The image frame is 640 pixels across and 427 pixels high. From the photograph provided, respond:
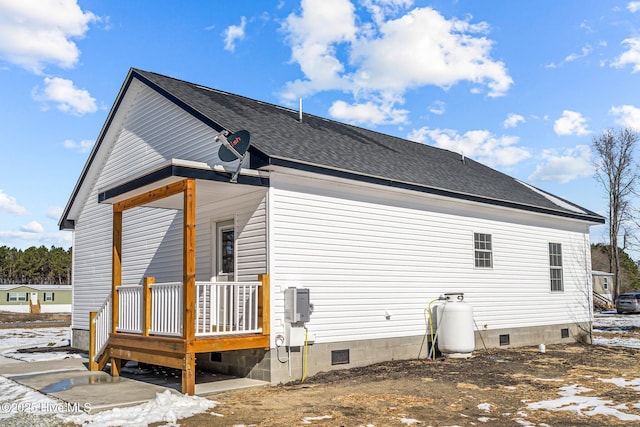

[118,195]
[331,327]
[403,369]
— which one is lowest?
[403,369]

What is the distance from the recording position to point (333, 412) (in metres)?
7.19

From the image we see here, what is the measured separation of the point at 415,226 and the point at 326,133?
3.19 metres

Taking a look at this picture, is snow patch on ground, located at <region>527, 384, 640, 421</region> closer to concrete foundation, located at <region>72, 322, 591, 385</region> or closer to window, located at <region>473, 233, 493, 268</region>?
concrete foundation, located at <region>72, 322, 591, 385</region>

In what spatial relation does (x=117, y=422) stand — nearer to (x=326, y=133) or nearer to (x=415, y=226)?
(x=415, y=226)

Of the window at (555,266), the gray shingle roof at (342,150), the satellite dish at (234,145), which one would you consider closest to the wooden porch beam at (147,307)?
the satellite dish at (234,145)

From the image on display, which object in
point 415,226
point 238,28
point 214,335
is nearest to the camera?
point 214,335

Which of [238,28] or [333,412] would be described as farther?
[238,28]

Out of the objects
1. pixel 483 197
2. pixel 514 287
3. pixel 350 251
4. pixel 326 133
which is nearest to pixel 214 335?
pixel 350 251

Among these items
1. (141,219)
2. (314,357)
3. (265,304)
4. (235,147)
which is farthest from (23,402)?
(141,219)

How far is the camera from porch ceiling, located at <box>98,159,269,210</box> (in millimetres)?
8695

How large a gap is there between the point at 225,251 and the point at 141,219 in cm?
376

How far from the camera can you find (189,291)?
8422mm

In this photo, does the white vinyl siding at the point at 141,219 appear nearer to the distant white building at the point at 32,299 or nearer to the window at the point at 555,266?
the window at the point at 555,266

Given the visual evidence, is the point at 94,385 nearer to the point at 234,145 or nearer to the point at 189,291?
the point at 189,291
